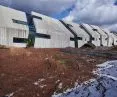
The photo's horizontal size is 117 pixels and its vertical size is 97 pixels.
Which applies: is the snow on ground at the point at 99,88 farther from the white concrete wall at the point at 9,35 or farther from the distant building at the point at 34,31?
the distant building at the point at 34,31

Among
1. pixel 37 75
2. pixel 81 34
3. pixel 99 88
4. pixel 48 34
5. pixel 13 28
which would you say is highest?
pixel 81 34

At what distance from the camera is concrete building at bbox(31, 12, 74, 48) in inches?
1968

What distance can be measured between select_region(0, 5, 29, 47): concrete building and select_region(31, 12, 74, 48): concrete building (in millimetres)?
3250

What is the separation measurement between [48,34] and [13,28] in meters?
10.8

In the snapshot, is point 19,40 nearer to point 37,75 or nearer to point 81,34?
point 81,34

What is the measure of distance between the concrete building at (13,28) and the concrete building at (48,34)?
10.7 feet

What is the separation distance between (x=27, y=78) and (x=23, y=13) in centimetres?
3357

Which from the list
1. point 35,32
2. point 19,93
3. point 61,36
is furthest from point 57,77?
point 61,36

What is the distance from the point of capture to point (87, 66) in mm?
21422

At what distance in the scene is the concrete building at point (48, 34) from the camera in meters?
50.0

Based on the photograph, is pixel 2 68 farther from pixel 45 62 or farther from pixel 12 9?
pixel 12 9

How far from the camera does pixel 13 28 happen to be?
141 feet

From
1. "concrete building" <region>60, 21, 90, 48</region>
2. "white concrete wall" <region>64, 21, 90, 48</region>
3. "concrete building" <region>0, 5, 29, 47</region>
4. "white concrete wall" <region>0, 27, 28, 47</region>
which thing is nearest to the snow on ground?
"white concrete wall" <region>0, 27, 28, 47</region>

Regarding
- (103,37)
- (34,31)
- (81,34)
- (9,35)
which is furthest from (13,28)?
(103,37)
